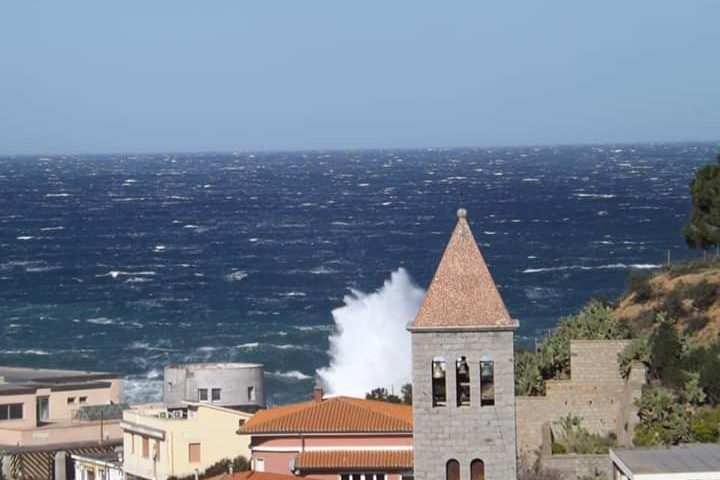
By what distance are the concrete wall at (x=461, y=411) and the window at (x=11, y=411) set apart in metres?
31.6

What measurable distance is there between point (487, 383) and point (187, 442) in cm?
1961

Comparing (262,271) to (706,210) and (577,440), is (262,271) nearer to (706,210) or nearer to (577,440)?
(706,210)

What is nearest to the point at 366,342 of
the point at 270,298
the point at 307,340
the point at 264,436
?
the point at 307,340

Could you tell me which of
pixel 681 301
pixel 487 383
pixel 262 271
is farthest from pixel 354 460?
pixel 262 271

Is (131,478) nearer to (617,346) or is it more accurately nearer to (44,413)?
(44,413)

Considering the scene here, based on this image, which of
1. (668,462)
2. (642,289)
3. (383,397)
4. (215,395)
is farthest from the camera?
(215,395)

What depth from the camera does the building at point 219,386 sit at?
5594 centimetres

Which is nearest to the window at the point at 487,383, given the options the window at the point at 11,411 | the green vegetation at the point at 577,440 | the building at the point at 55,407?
the green vegetation at the point at 577,440

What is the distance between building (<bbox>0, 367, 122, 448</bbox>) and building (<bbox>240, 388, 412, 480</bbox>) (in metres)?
15.4

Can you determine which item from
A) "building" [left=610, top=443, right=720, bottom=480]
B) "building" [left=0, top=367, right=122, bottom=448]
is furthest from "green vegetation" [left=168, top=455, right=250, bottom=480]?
"building" [left=610, top=443, right=720, bottom=480]

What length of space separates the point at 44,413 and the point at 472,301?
33175 millimetres

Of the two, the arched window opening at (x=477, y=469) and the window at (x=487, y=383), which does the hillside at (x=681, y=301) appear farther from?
the arched window opening at (x=477, y=469)

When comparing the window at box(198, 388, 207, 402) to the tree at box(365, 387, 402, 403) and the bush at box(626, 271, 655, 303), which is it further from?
the bush at box(626, 271, 655, 303)

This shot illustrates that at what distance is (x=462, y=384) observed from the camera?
95.9ft
